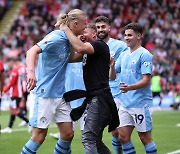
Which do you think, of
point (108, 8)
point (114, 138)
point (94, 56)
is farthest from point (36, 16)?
point (94, 56)

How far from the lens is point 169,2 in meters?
34.9

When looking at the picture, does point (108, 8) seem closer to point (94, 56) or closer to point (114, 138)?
point (114, 138)

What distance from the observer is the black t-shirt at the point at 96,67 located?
8.27m

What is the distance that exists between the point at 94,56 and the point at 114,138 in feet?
9.44

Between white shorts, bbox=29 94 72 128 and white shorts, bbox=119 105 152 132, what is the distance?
1.01 m

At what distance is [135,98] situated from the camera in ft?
31.6

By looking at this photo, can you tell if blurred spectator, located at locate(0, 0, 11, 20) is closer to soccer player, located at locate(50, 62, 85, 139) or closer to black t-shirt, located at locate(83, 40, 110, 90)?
soccer player, located at locate(50, 62, 85, 139)

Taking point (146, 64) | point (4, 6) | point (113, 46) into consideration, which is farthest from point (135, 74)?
point (4, 6)

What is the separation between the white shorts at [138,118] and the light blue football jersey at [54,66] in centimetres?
122

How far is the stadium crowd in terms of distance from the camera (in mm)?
31641

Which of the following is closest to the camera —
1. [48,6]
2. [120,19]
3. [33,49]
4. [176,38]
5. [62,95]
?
[33,49]

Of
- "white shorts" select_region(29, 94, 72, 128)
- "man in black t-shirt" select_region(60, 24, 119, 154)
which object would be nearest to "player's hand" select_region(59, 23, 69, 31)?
"man in black t-shirt" select_region(60, 24, 119, 154)

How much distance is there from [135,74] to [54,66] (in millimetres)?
1487

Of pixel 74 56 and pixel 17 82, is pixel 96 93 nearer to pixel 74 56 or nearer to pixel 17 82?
pixel 74 56
